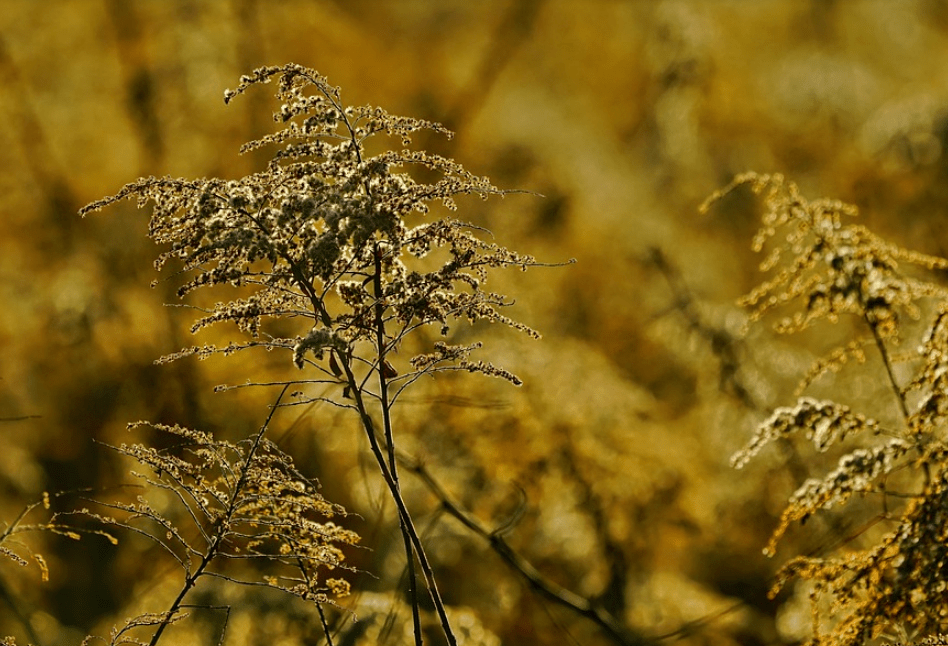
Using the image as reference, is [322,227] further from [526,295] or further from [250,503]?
[526,295]

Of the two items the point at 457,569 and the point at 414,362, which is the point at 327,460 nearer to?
the point at 457,569

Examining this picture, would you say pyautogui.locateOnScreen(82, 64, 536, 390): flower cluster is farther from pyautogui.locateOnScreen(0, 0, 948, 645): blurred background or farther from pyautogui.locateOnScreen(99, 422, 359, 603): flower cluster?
pyautogui.locateOnScreen(0, 0, 948, 645): blurred background

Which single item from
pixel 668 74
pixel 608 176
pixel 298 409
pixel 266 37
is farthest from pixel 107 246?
pixel 668 74

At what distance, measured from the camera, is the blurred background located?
3680 millimetres

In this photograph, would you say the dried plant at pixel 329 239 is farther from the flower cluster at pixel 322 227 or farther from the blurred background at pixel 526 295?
the blurred background at pixel 526 295

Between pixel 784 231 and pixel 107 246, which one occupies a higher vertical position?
pixel 784 231

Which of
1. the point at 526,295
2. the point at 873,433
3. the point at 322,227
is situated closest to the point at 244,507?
the point at 322,227

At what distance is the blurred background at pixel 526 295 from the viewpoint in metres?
3.68

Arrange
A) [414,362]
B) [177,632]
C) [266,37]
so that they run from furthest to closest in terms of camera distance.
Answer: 1. [266,37]
2. [177,632]
3. [414,362]

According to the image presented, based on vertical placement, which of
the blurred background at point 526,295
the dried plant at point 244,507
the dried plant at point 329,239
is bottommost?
the dried plant at point 244,507

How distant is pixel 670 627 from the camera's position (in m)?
3.62

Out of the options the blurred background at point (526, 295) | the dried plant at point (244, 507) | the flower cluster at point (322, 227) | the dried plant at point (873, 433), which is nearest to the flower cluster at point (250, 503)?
the dried plant at point (244, 507)

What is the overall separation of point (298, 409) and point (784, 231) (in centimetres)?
467

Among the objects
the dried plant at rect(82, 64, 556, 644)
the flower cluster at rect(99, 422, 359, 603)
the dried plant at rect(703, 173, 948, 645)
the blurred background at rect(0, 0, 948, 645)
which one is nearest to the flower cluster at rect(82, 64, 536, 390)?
the dried plant at rect(82, 64, 556, 644)
